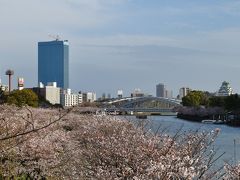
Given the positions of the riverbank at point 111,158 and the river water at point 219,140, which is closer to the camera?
the riverbank at point 111,158

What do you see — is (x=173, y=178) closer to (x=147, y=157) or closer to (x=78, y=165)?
(x=147, y=157)

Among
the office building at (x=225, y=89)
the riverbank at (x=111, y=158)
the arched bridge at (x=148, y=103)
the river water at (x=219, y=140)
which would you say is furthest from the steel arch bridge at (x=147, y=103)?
the riverbank at (x=111, y=158)

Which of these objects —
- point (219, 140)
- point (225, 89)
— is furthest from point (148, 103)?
point (219, 140)

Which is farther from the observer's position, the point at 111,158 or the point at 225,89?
the point at 225,89

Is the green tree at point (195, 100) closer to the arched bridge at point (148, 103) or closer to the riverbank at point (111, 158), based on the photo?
the arched bridge at point (148, 103)

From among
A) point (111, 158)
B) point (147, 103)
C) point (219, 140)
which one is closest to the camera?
point (111, 158)

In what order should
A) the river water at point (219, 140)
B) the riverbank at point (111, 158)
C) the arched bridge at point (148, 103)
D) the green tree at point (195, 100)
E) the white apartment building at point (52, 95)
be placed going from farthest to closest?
the green tree at point (195, 100)
the arched bridge at point (148, 103)
the white apartment building at point (52, 95)
the river water at point (219, 140)
the riverbank at point (111, 158)

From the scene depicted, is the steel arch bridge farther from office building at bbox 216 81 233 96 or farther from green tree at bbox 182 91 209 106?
office building at bbox 216 81 233 96

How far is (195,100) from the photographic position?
107500mm

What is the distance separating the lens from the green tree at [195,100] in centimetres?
10669

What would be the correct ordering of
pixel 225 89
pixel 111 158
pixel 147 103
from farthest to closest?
pixel 225 89, pixel 147 103, pixel 111 158

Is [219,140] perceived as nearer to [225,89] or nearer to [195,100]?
[195,100]

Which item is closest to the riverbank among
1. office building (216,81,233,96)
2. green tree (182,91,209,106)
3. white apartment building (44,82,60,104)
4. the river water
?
the river water

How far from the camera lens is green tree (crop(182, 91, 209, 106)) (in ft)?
350
